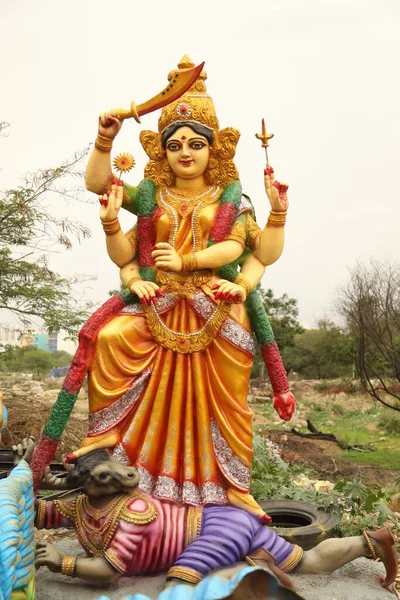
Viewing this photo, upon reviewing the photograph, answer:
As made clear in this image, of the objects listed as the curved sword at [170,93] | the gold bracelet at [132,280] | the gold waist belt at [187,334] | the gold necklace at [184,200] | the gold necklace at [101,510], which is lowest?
→ the gold necklace at [101,510]

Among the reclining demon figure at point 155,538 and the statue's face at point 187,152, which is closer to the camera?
the reclining demon figure at point 155,538

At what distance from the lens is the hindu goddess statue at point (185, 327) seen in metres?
3.51

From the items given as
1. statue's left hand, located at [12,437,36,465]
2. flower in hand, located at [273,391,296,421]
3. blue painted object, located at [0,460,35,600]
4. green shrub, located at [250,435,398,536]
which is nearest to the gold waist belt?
flower in hand, located at [273,391,296,421]

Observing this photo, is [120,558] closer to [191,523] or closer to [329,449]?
[191,523]

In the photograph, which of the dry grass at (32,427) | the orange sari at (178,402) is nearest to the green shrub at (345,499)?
the orange sari at (178,402)

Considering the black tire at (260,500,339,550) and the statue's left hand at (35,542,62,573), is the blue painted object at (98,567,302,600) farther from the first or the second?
the black tire at (260,500,339,550)

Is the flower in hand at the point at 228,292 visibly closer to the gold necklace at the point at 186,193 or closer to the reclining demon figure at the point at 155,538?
the gold necklace at the point at 186,193

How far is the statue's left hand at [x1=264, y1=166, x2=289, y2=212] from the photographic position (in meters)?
3.66

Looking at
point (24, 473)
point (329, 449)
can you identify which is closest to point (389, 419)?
point (329, 449)

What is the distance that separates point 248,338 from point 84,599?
1673 millimetres

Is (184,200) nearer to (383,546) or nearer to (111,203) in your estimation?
(111,203)

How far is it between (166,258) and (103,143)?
32.1 inches

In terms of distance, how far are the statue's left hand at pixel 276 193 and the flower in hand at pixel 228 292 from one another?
1.93 feet

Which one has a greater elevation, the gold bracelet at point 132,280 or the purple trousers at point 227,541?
the gold bracelet at point 132,280
